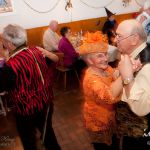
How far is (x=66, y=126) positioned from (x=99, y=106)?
1717 mm

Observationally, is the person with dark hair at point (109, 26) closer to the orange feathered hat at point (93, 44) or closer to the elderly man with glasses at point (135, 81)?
the orange feathered hat at point (93, 44)

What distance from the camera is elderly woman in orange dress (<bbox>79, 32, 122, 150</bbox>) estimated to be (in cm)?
207

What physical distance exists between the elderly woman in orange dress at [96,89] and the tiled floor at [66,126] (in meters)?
1.02

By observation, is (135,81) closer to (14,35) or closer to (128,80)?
(128,80)

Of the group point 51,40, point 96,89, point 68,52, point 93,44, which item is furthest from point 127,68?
point 51,40

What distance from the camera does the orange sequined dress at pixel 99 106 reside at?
198 centimetres

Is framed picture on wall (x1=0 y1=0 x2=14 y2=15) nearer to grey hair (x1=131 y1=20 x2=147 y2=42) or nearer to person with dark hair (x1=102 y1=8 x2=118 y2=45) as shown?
person with dark hair (x1=102 y1=8 x2=118 y2=45)

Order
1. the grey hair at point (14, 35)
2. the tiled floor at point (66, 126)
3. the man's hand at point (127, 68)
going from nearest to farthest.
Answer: the man's hand at point (127, 68) < the grey hair at point (14, 35) < the tiled floor at point (66, 126)

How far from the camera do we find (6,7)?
5.86 meters

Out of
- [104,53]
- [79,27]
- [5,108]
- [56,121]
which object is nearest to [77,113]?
[56,121]

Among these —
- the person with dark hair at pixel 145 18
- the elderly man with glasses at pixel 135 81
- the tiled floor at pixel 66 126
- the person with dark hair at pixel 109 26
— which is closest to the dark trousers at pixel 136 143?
the elderly man with glasses at pixel 135 81

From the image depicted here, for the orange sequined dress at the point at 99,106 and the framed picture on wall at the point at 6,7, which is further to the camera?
the framed picture on wall at the point at 6,7

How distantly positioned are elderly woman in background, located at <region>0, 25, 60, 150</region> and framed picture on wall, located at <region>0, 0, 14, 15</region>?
12.4 feet

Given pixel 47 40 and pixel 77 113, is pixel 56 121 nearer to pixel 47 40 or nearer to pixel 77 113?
pixel 77 113
